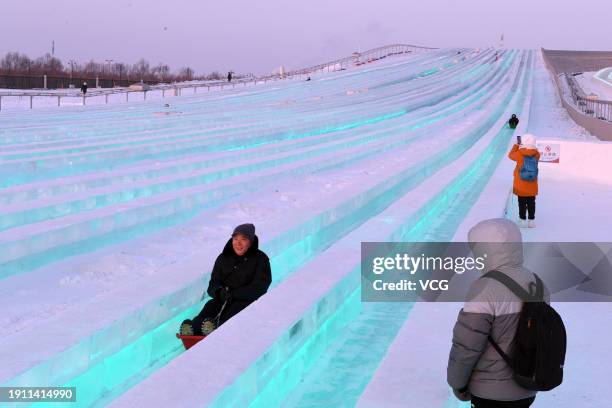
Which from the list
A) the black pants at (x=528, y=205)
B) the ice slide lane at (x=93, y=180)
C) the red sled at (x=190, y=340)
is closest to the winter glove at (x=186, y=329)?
the red sled at (x=190, y=340)

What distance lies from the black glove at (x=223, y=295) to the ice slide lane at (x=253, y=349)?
18 centimetres

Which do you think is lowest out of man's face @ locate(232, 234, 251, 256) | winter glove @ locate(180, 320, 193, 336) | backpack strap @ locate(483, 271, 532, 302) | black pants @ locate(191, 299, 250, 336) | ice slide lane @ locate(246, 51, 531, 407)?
ice slide lane @ locate(246, 51, 531, 407)

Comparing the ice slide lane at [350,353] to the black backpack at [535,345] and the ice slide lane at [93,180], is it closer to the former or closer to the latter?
the black backpack at [535,345]

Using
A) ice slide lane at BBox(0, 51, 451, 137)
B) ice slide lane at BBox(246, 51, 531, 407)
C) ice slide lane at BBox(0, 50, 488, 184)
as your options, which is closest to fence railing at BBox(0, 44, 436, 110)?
ice slide lane at BBox(0, 51, 451, 137)

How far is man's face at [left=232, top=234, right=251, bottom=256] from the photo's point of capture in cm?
504

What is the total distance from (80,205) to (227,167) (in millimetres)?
4170

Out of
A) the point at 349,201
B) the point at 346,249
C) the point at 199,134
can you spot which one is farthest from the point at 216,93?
the point at 346,249

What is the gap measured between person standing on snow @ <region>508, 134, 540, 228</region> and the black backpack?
5926mm

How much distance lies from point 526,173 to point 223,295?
4.62 m

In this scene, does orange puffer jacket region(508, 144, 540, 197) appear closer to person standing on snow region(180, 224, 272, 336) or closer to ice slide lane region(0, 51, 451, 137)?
person standing on snow region(180, 224, 272, 336)

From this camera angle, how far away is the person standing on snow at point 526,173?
841cm

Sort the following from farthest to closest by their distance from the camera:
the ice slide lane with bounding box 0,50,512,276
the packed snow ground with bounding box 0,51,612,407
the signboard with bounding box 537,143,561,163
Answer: the signboard with bounding box 537,143,561,163 → the ice slide lane with bounding box 0,50,512,276 → the packed snow ground with bounding box 0,51,612,407

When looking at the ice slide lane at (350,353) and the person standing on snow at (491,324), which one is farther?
the ice slide lane at (350,353)

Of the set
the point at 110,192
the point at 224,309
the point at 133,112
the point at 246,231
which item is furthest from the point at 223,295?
the point at 133,112
